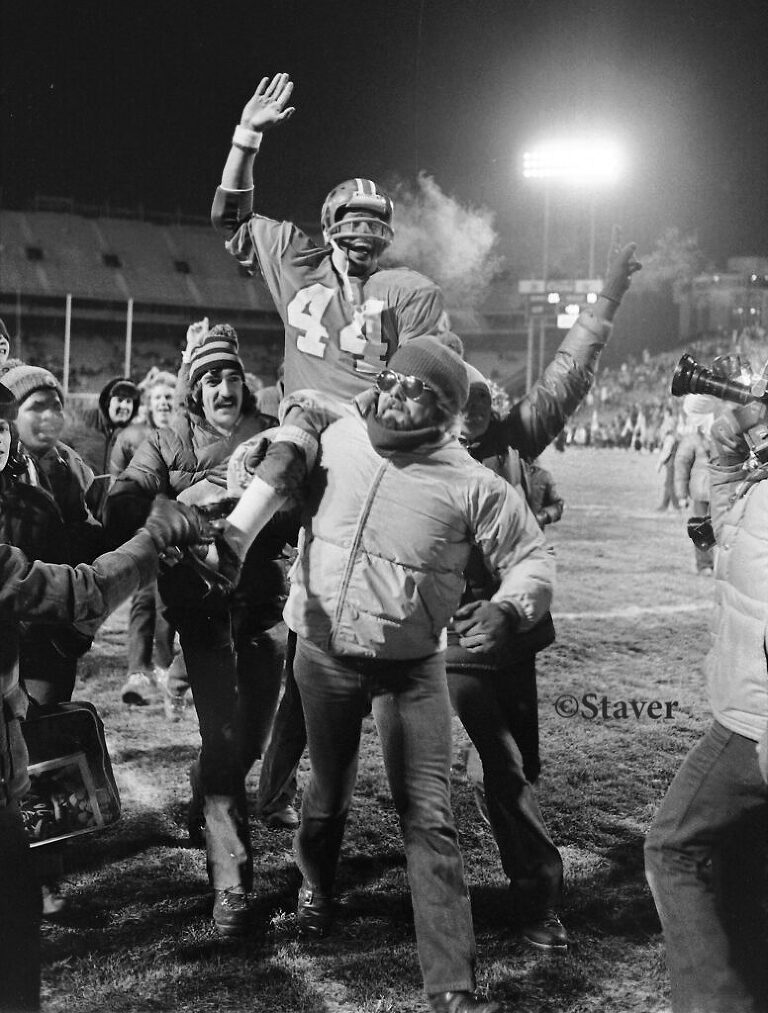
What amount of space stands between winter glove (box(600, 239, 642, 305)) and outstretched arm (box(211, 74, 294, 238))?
1.37 m

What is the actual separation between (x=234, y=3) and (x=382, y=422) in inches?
212

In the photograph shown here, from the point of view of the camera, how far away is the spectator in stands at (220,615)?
9.97ft

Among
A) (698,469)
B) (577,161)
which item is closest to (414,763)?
(698,469)

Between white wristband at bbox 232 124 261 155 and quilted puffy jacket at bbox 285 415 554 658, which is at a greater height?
white wristband at bbox 232 124 261 155

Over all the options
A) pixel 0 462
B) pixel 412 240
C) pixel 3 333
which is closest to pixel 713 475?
pixel 0 462

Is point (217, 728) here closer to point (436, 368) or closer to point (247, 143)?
point (436, 368)

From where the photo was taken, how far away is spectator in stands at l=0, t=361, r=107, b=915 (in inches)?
112

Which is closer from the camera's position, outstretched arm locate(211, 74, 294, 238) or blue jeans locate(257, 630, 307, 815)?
outstretched arm locate(211, 74, 294, 238)

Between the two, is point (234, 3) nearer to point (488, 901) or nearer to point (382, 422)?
point (382, 422)

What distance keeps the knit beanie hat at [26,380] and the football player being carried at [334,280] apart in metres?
0.93

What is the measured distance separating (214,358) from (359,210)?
775mm

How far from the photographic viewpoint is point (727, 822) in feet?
7.46

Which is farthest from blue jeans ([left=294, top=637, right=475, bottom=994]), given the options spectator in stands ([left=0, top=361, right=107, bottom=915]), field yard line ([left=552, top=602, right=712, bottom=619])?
field yard line ([left=552, top=602, right=712, bottom=619])

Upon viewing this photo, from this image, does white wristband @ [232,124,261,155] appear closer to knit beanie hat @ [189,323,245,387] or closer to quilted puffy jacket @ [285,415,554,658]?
knit beanie hat @ [189,323,245,387]
